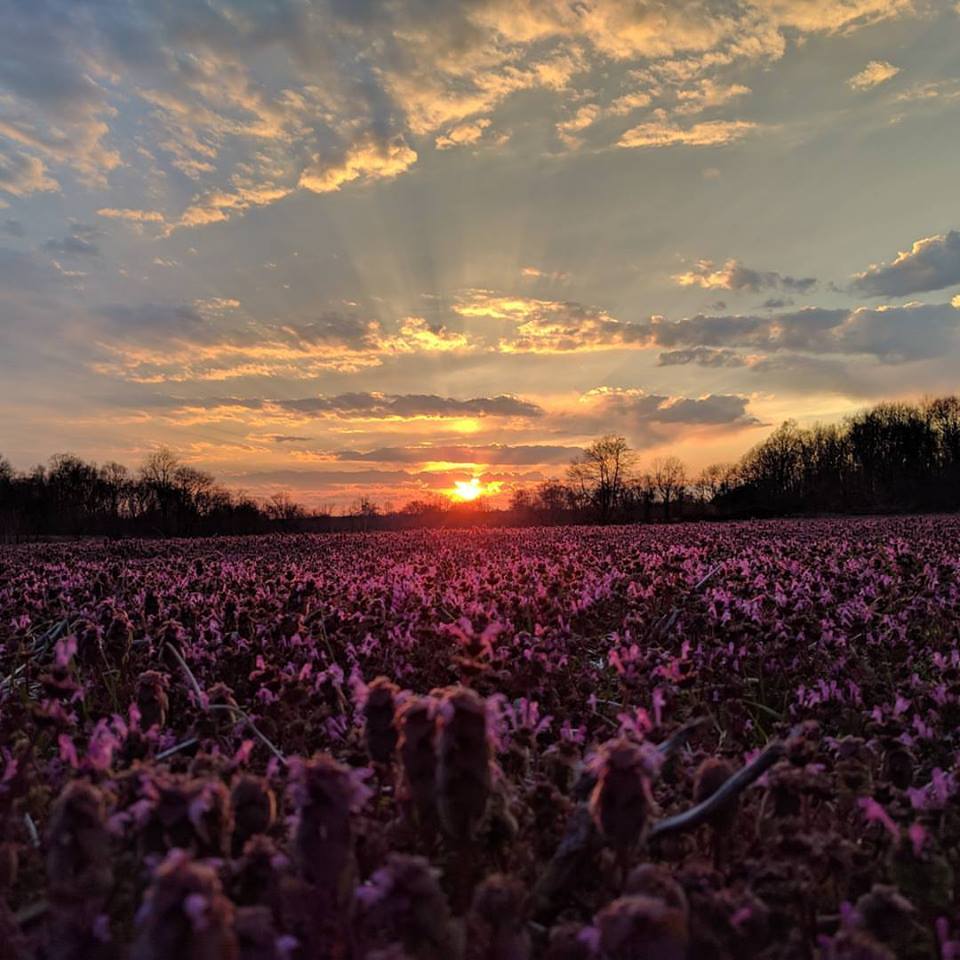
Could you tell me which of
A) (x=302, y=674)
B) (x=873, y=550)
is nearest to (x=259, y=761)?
(x=302, y=674)

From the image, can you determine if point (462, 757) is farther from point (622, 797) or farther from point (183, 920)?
point (183, 920)

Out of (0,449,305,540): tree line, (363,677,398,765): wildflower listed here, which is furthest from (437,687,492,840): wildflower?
(0,449,305,540): tree line

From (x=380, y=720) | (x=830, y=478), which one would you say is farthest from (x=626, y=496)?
(x=380, y=720)

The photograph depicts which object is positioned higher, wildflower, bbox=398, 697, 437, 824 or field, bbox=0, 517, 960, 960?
wildflower, bbox=398, 697, 437, 824

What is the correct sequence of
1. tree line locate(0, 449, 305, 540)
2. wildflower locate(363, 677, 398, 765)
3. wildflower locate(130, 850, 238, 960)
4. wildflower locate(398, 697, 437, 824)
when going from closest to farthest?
wildflower locate(130, 850, 238, 960) < wildflower locate(398, 697, 437, 824) < wildflower locate(363, 677, 398, 765) < tree line locate(0, 449, 305, 540)

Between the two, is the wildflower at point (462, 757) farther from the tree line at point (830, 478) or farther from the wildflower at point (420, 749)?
the tree line at point (830, 478)

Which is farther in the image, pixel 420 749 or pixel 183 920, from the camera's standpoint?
pixel 420 749

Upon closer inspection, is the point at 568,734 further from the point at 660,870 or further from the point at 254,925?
the point at 254,925

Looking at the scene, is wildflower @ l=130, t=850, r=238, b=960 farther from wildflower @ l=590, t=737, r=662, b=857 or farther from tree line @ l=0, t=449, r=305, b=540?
tree line @ l=0, t=449, r=305, b=540

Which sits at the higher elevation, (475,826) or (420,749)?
(420,749)

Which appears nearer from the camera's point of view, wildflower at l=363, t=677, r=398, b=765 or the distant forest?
wildflower at l=363, t=677, r=398, b=765

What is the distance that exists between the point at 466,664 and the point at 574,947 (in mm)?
882

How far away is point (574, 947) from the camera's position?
147cm

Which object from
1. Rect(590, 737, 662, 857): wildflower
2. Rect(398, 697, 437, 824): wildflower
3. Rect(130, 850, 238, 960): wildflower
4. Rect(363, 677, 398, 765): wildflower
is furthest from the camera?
Rect(363, 677, 398, 765): wildflower
